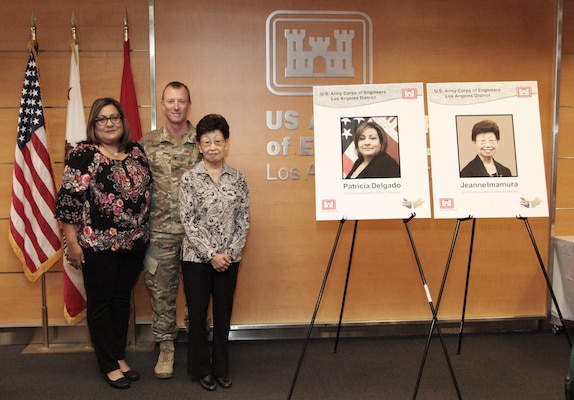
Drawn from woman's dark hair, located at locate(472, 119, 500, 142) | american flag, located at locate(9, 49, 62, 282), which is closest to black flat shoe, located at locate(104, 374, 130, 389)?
american flag, located at locate(9, 49, 62, 282)

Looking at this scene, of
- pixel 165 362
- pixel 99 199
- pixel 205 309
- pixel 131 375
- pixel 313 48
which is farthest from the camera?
pixel 313 48

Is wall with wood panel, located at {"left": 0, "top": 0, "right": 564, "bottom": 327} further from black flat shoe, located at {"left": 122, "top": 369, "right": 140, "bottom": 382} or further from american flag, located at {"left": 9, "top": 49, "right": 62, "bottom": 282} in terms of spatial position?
black flat shoe, located at {"left": 122, "top": 369, "right": 140, "bottom": 382}

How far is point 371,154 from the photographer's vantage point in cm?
283

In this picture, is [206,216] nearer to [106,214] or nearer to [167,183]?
[167,183]

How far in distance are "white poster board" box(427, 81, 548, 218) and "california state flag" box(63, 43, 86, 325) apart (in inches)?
90.1

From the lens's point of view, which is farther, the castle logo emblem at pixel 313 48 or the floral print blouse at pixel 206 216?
the castle logo emblem at pixel 313 48

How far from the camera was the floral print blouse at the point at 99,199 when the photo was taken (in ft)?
9.13


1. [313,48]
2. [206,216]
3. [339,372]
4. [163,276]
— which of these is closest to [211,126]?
[206,216]

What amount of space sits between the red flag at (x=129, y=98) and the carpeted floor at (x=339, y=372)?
1560 mm

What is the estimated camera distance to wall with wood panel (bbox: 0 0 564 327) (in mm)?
3604

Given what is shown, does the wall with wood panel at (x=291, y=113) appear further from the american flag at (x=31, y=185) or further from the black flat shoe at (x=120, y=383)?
the black flat shoe at (x=120, y=383)

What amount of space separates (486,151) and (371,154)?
665 mm

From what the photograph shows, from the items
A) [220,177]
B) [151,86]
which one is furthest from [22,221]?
[220,177]

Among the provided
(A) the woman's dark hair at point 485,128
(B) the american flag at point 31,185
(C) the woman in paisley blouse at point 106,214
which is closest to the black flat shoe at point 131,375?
(C) the woman in paisley blouse at point 106,214
